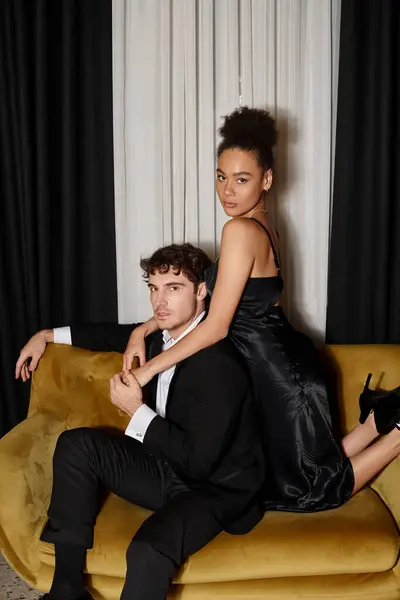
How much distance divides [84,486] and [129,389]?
318mm

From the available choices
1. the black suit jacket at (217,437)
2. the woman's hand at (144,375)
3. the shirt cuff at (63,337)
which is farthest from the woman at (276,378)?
the shirt cuff at (63,337)

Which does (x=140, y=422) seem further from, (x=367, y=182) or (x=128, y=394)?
(x=367, y=182)

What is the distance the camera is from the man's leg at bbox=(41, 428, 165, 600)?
184cm

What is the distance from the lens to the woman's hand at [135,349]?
7.25ft

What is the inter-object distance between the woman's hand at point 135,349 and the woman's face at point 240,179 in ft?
1.74

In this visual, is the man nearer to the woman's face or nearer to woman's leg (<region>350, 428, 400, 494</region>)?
the woman's face

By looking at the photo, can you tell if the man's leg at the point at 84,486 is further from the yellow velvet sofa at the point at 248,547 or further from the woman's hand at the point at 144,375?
the woman's hand at the point at 144,375

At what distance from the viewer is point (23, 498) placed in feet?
6.42

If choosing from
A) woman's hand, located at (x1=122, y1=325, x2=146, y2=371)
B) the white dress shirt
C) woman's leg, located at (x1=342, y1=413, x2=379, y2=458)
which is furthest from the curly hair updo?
woman's leg, located at (x1=342, y1=413, x2=379, y2=458)

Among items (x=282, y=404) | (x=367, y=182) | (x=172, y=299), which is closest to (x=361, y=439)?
(x=282, y=404)

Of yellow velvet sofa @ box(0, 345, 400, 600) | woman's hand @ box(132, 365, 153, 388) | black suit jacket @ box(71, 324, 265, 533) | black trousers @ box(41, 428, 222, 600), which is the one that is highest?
woman's hand @ box(132, 365, 153, 388)

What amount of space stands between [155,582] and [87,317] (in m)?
1.30

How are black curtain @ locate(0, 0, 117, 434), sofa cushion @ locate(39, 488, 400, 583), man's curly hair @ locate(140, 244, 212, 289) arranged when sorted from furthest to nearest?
black curtain @ locate(0, 0, 117, 434) < man's curly hair @ locate(140, 244, 212, 289) < sofa cushion @ locate(39, 488, 400, 583)

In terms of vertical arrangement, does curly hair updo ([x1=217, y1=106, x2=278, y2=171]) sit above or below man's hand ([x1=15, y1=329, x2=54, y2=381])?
above
